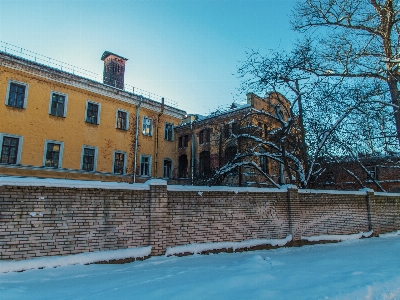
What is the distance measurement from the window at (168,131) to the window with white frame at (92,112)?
6.44m

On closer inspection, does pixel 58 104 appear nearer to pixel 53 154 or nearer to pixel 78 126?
pixel 78 126

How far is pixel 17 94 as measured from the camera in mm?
17219

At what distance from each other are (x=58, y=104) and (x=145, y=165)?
25.9 ft

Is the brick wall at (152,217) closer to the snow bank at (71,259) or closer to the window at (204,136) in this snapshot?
the snow bank at (71,259)

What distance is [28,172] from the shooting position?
660 inches

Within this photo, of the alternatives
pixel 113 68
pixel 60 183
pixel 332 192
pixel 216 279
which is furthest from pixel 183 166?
pixel 216 279

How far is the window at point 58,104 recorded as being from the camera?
731 inches

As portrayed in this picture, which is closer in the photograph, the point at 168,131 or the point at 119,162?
the point at 119,162

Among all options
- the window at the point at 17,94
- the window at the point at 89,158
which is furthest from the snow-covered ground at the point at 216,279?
the window at the point at 17,94

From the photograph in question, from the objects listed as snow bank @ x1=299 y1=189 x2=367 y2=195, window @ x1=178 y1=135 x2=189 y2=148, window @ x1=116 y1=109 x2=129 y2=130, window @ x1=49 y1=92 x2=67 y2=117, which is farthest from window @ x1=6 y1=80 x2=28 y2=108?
snow bank @ x1=299 y1=189 x2=367 y2=195

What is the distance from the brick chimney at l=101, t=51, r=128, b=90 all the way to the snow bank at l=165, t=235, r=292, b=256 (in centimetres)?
1868

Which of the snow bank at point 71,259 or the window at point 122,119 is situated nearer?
the snow bank at point 71,259

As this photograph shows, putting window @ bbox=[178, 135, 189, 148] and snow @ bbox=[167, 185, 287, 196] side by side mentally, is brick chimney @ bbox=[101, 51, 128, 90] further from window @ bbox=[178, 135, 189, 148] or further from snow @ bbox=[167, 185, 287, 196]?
snow @ bbox=[167, 185, 287, 196]

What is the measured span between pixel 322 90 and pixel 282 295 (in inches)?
449
